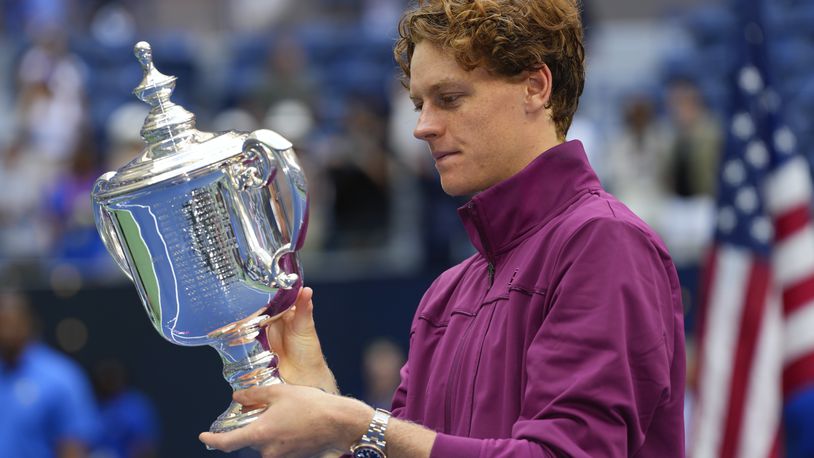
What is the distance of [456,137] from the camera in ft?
6.35

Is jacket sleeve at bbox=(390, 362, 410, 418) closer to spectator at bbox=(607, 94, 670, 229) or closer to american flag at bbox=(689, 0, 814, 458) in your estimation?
american flag at bbox=(689, 0, 814, 458)

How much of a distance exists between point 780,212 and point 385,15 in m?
6.81

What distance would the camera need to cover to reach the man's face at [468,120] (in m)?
1.91

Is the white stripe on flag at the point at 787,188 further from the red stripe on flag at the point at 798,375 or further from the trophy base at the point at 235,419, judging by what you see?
the trophy base at the point at 235,419

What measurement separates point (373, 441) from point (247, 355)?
0.35 m

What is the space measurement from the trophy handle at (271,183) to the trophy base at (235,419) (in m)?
0.21

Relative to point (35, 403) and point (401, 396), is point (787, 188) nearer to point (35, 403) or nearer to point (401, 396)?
point (401, 396)

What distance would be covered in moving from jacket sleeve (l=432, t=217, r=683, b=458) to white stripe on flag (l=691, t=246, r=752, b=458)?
258 cm

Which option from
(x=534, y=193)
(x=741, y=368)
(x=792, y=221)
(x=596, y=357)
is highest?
(x=534, y=193)

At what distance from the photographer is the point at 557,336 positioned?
5.69ft

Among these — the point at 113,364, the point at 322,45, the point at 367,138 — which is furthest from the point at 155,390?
the point at 322,45

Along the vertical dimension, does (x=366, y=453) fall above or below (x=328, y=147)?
below

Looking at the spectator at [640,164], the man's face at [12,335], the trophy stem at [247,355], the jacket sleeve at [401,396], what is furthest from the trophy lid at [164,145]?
the spectator at [640,164]

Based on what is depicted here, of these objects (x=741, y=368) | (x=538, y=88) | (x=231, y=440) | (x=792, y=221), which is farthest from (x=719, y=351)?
(x=231, y=440)
